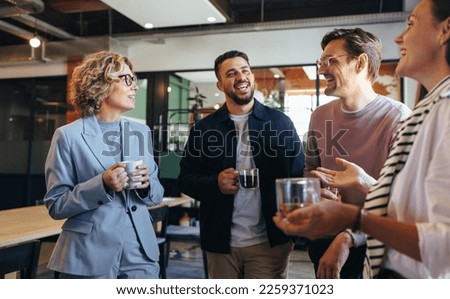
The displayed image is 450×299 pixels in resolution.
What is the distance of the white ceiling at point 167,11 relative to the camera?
3576 mm

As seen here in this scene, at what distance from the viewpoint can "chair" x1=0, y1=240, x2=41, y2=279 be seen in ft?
5.64

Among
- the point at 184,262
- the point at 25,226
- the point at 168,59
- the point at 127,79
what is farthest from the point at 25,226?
the point at 168,59

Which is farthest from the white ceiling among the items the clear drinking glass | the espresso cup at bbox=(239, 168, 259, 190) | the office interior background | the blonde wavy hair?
the clear drinking glass

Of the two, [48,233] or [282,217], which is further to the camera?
[48,233]

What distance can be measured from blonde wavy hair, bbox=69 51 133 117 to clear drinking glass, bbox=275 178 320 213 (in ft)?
2.91

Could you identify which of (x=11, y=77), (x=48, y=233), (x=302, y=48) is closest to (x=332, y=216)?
(x=48, y=233)

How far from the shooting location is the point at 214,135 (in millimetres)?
1749

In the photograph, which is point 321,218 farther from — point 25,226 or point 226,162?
point 25,226

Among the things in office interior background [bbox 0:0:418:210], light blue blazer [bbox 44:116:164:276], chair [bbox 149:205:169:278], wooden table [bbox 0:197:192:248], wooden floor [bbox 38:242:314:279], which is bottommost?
wooden floor [bbox 38:242:314:279]

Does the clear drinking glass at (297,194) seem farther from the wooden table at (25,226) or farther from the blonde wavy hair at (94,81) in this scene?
the wooden table at (25,226)

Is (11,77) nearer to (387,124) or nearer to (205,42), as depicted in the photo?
(205,42)

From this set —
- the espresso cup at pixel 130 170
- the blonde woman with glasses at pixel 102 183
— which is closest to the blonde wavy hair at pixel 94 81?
the blonde woman with glasses at pixel 102 183

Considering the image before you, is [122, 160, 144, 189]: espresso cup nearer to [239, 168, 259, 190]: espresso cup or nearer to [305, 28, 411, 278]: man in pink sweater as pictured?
[239, 168, 259, 190]: espresso cup
